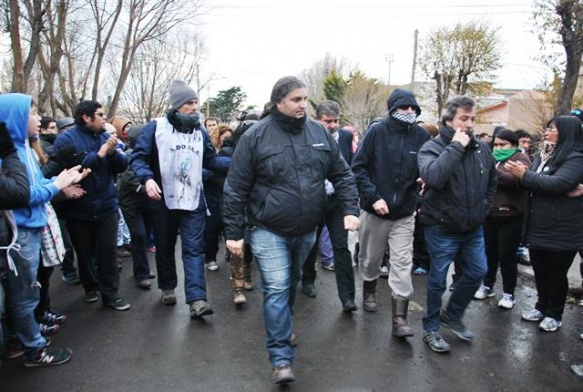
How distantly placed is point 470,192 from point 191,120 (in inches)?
95.7

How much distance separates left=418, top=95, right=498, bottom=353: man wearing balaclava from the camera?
11.5 ft

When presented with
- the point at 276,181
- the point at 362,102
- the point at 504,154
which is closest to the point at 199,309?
the point at 276,181

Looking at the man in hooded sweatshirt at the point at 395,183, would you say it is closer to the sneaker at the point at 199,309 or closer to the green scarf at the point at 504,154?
the green scarf at the point at 504,154

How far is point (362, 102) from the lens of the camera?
126 ft

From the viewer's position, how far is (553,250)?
12.9ft

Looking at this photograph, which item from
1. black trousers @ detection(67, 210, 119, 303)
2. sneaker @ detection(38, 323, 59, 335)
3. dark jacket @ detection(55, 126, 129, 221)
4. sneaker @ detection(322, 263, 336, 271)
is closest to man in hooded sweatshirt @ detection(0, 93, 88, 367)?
sneaker @ detection(38, 323, 59, 335)

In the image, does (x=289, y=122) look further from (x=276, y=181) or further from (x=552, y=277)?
(x=552, y=277)

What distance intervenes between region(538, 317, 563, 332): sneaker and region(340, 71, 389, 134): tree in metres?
34.9

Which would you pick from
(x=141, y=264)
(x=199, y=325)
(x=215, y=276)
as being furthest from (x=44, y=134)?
(x=199, y=325)

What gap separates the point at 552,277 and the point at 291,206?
8.35 feet

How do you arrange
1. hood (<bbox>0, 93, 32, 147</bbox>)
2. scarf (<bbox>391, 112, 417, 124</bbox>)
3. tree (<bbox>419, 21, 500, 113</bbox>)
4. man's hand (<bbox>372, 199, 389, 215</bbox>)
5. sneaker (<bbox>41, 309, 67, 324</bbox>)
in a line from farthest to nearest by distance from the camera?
tree (<bbox>419, 21, 500, 113</bbox>) → sneaker (<bbox>41, 309, 67, 324</bbox>) → scarf (<bbox>391, 112, 417, 124</bbox>) → man's hand (<bbox>372, 199, 389, 215</bbox>) → hood (<bbox>0, 93, 32, 147</bbox>)

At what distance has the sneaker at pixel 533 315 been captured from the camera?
4.32 metres

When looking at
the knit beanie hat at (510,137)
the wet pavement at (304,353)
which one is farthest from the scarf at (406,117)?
the wet pavement at (304,353)

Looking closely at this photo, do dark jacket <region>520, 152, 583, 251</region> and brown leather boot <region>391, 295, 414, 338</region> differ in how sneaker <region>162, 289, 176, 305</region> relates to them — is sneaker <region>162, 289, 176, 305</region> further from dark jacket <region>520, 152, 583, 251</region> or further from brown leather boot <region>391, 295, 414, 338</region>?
dark jacket <region>520, 152, 583, 251</region>
